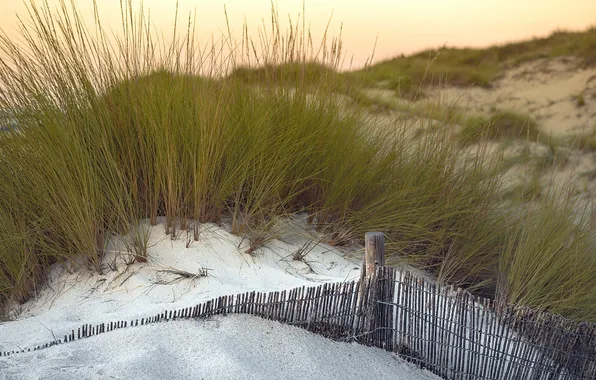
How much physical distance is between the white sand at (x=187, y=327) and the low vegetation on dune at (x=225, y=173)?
4.7 inches

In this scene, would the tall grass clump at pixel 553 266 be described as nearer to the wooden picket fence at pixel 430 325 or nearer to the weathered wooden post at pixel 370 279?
the wooden picket fence at pixel 430 325

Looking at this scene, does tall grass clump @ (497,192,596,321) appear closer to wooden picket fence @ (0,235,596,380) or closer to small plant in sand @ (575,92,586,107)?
wooden picket fence @ (0,235,596,380)

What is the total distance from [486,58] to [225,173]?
→ 9.14 m

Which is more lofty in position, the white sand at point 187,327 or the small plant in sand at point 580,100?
the white sand at point 187,327

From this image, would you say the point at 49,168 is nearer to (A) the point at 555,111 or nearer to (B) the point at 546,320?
(B) the point at 546,320

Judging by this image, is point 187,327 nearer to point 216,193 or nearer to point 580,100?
point 216,193

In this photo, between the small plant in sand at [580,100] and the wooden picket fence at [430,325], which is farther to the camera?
the small plant in sand at [580,100]

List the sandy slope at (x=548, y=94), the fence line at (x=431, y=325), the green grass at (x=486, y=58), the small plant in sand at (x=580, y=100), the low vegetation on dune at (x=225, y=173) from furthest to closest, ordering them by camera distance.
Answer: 1. the green grass at (x=486, y=58)
2. the small plant in sand at (x=580, y=100)
3. the sandy slope at (x=548, y=94)
4. the low vegetation on dune at (x=225, y=173)
5. the fence line at (x=431, y=325)

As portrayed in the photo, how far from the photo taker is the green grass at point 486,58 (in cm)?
1134

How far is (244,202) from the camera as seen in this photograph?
4152 millimetres

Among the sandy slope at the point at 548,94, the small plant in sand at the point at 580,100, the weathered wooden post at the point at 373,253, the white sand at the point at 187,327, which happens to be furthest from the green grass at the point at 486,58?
the weathered wooden post at the point at 373,253

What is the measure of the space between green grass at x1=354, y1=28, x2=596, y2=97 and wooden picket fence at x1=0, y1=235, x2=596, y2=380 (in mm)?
8520

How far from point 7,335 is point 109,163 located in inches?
39.6

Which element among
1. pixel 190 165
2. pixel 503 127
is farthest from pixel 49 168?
pixel 503 127
